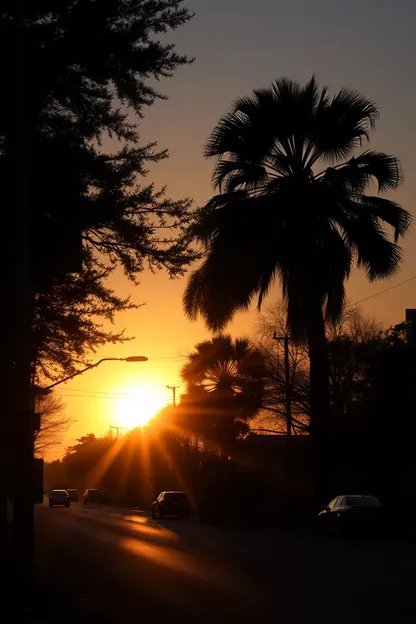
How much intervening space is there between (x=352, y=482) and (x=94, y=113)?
29.3 metres

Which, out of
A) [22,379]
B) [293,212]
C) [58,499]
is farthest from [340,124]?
[58,499]

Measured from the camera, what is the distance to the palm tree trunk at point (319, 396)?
2964 cm

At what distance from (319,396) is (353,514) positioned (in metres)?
3.93

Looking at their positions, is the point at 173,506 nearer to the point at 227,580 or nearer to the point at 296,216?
the point at 296,216

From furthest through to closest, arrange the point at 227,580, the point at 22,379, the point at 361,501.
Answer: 1. the point at 361,501
2. the point at 227,580
3. the point at 22,379

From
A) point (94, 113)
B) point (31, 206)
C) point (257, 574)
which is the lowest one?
point (257, 574)

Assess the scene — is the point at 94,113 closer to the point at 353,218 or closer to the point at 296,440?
the point at 353,218

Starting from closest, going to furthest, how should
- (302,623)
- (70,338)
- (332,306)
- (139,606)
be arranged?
(302,623), (139,606), (70,338), (332,306)

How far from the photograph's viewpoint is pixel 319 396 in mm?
31125

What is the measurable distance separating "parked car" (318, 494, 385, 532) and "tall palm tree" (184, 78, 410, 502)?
312cm

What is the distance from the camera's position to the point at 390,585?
15.4 metres

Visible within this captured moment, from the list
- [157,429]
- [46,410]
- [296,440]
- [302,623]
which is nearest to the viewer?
[302,623]

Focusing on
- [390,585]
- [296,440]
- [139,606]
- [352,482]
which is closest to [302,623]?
[139,606]

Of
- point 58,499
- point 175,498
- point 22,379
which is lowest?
point 58,499
